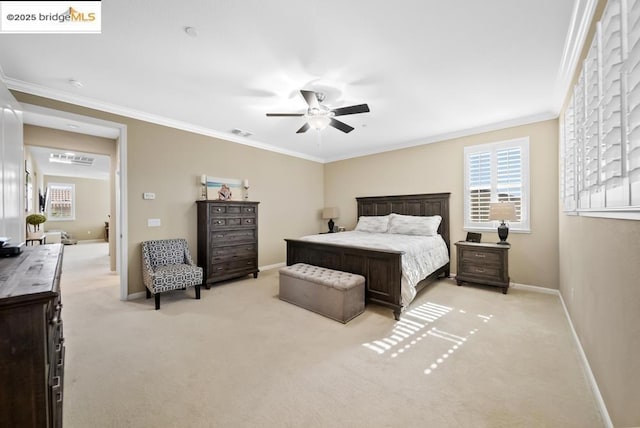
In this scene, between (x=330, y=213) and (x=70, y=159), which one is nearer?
(x=330, y=213)

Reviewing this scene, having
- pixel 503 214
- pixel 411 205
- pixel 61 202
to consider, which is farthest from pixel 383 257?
pixel 61 202

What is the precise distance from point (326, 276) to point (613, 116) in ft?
9.21

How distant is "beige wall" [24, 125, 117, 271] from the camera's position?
172 inches

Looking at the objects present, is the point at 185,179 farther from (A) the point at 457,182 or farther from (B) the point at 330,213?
(A) the point at 457,182

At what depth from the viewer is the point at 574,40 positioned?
7.32ft

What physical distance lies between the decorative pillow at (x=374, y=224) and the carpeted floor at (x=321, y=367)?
6.52 feet

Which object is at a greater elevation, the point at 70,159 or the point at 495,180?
the point at 70,159

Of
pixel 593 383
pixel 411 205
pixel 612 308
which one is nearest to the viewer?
pixel 612 308

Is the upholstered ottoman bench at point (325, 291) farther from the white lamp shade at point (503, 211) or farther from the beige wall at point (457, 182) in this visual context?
the beige wall at point (457, 182)

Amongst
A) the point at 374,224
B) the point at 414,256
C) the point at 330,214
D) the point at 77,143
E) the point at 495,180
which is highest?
the point at 77,143

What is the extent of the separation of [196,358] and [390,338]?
1840mm

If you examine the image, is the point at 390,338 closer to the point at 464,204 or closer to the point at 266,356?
the point at 266,356

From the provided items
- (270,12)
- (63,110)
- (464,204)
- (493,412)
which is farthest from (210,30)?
(464,204)

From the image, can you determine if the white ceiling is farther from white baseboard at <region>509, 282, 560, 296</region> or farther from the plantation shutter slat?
white baseboard at <region>509, 282, 560, 296</region>
